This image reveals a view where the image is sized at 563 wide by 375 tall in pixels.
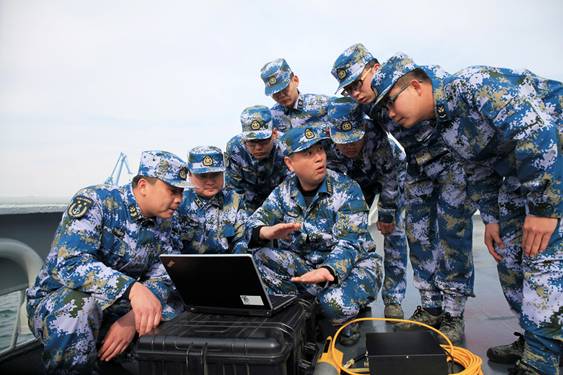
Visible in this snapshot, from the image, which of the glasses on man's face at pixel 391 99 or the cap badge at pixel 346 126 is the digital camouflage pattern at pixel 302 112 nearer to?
the cap badge at pixel 346 126

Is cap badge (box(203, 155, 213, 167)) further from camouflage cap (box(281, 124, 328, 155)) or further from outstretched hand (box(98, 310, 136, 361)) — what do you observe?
outstretched hand (box(98, 310, 136, 361))

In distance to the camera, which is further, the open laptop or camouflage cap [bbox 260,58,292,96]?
camouflage cap [bbox 260,58,292,96]

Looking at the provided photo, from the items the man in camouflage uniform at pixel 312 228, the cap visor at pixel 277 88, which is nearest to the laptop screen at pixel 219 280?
the man in camouflage uniform at pixel 312 228

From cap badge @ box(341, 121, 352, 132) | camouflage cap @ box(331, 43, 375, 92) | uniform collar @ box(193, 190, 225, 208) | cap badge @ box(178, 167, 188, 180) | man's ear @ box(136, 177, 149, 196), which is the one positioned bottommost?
uniform collar @ box(193, 190, 225, 208)

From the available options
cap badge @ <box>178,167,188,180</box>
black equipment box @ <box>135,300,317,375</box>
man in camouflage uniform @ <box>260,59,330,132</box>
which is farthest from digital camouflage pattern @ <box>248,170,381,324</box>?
man in camouflage uniform @ <box>260,59,330,132</box>

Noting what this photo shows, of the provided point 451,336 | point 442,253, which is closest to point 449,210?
point 442,253

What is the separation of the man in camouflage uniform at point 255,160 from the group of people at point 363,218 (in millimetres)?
31

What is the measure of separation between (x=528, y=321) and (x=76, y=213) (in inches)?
85.8

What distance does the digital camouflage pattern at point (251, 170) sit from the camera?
377cm

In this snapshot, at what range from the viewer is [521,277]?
205 cm

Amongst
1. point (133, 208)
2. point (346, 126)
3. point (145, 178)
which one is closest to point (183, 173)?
point (145, 178)

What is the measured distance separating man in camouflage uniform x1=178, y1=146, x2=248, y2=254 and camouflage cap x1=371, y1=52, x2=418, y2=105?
1420mm

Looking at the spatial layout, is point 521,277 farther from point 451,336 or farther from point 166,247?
point 166,247

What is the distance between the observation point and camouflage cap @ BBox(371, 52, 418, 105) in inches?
76.7
